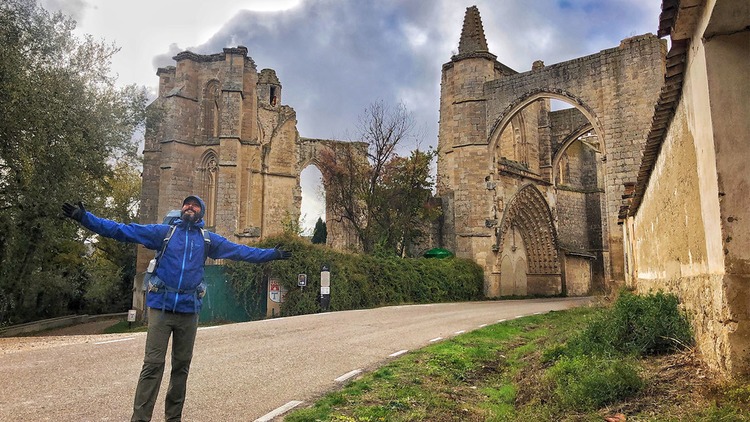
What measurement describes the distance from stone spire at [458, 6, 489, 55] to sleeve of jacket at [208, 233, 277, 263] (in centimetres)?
2293

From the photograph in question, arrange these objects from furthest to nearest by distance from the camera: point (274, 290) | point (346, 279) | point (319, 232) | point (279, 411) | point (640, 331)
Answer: point (319, 232)
point (346, 279)
point (274, 290)
point (640, 331)
point (279, 411)

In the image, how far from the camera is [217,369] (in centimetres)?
618

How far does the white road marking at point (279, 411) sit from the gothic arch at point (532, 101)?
19896 millimetres

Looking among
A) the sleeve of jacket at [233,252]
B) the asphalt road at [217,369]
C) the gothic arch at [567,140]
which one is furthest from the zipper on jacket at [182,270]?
the gothic arch at [567,140]

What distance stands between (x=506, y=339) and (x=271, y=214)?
67.8ft

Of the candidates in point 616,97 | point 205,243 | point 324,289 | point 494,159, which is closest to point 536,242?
point 494,159

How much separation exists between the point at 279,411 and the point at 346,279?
1261 cm

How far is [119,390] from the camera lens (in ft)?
16.3

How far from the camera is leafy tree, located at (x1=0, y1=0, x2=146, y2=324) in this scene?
1269 centimetres

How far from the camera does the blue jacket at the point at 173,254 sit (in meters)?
3.84

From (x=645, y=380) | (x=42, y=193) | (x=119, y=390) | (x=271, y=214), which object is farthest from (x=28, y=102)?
(x=271, y=214)

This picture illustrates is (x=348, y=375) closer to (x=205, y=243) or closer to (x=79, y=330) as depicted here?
(x=205, y=243)

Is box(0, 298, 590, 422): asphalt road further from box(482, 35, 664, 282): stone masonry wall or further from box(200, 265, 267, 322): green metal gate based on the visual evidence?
box(482, 35, 664, 282): stone masonry wall

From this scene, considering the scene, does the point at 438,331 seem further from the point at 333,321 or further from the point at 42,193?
the point at 42,193
